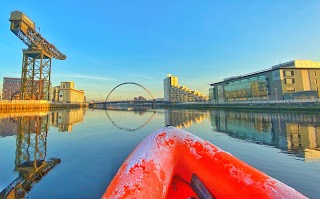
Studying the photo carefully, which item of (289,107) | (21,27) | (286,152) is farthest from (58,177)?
(21,27)

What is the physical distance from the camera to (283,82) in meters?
52.9

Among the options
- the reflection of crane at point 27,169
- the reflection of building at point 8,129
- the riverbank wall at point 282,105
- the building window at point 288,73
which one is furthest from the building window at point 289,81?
the reflection of building at point 8,129

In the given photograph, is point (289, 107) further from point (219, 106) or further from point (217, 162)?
point (217, 162)

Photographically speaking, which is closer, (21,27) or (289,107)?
(289,107)

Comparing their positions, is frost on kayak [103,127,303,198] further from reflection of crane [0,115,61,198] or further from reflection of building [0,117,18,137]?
reflection of building [0,117,18,137]

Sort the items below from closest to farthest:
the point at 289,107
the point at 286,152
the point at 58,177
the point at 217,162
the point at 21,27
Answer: the point at 217,162 → the point at 58,177 → the point at 286,152 → the point at 289,107 → the point at 21,27

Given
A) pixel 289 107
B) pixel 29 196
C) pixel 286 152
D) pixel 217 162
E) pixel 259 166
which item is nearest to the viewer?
pixel 217 162

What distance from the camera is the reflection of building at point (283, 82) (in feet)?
172

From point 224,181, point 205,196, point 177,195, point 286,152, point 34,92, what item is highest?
point 34,92

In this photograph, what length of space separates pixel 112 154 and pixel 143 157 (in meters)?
6.44

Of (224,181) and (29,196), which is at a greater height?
(224,181)

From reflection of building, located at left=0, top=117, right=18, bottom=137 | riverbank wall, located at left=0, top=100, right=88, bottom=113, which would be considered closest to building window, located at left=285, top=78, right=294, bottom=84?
reflection of building, located at left=0, top=117, right=18, bottom=137

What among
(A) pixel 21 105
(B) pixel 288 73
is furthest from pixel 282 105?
(A) pixel 21 105

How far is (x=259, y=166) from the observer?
6.59 metres
